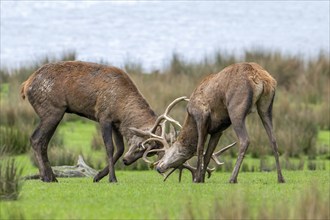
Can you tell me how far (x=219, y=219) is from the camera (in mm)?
13141

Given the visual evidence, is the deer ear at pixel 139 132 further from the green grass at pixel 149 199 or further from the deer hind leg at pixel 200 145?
the green grass at pixel 149 199

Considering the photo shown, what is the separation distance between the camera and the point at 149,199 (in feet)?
51.1

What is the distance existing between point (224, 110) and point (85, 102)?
2532 mm

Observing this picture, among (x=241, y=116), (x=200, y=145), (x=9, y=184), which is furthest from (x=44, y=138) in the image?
(x=9, y=184)

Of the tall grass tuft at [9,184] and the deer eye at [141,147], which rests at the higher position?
the tall grass tuft at [9,184]

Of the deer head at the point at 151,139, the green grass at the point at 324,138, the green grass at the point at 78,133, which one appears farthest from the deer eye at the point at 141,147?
the green grass at the point at 324,138

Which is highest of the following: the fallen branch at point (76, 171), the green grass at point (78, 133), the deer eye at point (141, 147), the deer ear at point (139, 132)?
the deer ear at point (139, 132)

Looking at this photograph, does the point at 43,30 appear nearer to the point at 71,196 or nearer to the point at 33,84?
the point at 33,84

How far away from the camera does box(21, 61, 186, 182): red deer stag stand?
64.0 ft

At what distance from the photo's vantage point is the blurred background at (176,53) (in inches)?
1047

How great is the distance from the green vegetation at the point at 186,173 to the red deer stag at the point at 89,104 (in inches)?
28.1

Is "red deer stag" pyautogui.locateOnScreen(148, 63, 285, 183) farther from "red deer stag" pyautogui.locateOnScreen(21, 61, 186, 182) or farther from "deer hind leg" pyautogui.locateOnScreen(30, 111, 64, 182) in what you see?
"deer hind leg" pyautogui.locateOnScreen(30, 111, 64, 182)

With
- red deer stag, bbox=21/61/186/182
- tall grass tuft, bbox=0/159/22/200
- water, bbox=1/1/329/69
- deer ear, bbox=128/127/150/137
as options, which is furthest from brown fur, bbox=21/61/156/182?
water, bbox=1/1/329/69

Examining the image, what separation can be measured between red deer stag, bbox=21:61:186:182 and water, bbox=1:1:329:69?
3114 centimetres
